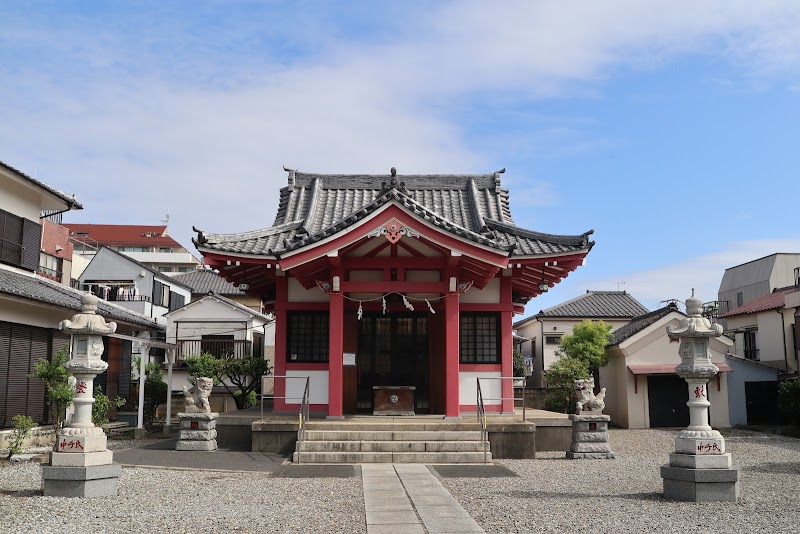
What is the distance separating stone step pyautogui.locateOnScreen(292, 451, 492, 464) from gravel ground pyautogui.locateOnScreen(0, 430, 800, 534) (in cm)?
96

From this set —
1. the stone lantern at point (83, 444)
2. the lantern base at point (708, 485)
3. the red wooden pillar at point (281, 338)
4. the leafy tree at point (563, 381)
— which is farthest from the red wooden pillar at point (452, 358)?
the leafy tree at point (563, 381)

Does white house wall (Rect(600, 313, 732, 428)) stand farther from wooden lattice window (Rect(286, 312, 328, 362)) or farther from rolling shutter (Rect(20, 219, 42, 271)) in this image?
rolling shutter (Rect(20, 219, 42, 271))

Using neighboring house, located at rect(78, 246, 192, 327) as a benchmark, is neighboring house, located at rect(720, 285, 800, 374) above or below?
below

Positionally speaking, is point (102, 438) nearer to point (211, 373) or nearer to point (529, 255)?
point (529, 255)

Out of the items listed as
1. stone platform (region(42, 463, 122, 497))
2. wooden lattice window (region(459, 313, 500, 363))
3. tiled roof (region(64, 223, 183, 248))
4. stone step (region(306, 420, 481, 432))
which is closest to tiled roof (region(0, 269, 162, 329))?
stone platform (region(42, 463, 122, 497))

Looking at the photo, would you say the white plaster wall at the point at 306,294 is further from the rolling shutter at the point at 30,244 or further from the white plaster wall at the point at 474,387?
the rolling shutter at the point at 30,244

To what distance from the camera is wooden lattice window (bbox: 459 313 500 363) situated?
16422 mm

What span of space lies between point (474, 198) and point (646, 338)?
11.2 m

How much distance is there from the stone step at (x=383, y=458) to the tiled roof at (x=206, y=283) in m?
29.3

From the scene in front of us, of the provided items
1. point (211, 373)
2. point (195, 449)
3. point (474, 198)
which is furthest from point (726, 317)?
point (195, 449)

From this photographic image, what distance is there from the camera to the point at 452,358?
15.0 m

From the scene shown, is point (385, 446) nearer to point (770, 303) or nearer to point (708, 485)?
point (708, 485)

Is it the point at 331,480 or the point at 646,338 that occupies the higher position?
the point at 646,338

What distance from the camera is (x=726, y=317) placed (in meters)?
32.4
